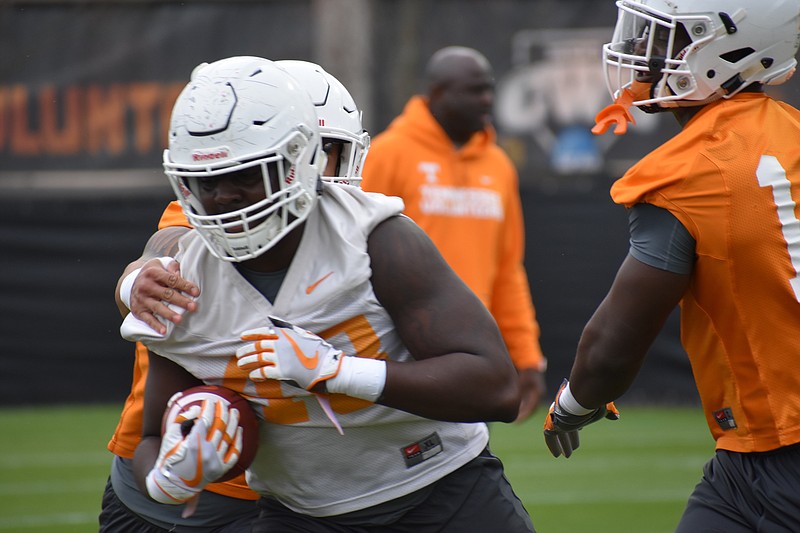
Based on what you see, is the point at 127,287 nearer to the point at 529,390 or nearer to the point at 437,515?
the point at 437,515

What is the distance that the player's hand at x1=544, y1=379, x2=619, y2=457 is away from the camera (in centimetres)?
303

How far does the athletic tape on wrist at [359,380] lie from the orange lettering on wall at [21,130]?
9.59 m

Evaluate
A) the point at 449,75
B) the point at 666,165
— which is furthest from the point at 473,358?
the point at 449,75

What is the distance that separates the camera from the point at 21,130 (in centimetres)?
1132

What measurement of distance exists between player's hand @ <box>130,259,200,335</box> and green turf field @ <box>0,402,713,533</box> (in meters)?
3.61

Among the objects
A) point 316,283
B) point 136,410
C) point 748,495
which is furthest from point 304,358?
point 748,495

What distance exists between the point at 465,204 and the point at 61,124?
6.93m

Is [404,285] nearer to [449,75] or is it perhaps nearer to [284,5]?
[449,75]

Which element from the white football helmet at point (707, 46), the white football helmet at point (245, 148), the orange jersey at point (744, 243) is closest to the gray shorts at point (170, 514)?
the white football helmet at point (245, 148)

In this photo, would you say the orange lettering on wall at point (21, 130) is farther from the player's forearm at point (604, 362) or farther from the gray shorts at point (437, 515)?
the player's forearm at point (604, 362)

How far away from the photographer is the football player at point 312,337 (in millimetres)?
2598

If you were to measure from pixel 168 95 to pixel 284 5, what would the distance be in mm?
1535

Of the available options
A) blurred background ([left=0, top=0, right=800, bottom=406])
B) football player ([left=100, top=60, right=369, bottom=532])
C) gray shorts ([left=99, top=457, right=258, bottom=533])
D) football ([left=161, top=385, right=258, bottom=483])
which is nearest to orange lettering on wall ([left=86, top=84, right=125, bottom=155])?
blurred background ([left=0, top=0, right=800, bottom=406])

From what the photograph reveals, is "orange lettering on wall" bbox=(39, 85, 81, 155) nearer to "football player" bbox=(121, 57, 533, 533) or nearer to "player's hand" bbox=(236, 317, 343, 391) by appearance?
"football player" bbox=(121, 57, 533, 533)
